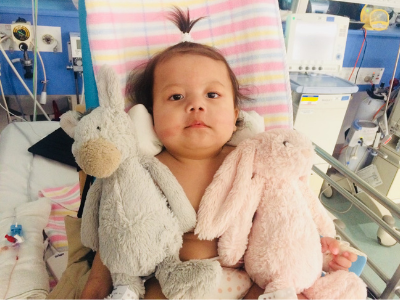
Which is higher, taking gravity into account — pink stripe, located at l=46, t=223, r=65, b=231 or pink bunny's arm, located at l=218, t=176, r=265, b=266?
pink bunny's arm, located at l=218, t=176, r=265, b=266

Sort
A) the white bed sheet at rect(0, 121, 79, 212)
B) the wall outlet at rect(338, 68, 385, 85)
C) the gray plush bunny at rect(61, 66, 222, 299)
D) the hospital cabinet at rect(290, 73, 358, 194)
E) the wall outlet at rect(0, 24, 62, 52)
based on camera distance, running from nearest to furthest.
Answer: the gray plush bunny at rect(61, 66, 222, 299) < the white bed sheet at rect(0, 121, 79, 212) < the wall outlet at rect(0, 24, 62, 52) < the hospital cabinet at rect(290, 73, 358, 194) < the wall outlet at rect(338, 68, 385, 85)

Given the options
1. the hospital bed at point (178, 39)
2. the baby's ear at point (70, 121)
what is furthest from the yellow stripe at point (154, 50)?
the baby's ear at point (70, 121)

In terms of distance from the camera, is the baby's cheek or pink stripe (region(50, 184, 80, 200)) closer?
the baby's cheek

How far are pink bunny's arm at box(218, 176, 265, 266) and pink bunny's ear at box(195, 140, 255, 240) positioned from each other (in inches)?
0.6

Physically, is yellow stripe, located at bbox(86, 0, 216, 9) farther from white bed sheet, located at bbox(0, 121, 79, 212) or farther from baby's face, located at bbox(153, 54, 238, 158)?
white bed sheet, located at bbox(0, 121, 79, 212)

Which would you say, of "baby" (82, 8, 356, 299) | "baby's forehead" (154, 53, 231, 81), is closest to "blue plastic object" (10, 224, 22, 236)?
"baby" (82, 8, 356, 299)

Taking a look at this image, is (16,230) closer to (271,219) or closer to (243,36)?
(271,219)

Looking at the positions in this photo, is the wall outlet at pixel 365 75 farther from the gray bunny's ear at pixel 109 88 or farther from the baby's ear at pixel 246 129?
the gray bunny's ear at pixel 109 88

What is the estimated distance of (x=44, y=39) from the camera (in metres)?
1.51

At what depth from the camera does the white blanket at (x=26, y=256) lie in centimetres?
87

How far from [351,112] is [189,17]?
82.9 inches

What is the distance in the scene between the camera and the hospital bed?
0.92 metres

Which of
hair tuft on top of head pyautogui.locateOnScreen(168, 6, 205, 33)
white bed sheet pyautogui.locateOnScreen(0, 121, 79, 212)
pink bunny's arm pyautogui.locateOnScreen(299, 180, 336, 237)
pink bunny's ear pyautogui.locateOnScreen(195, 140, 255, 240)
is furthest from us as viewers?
white bed sheet pyautogui.locateOnScreen(0, 121, 79, 212)

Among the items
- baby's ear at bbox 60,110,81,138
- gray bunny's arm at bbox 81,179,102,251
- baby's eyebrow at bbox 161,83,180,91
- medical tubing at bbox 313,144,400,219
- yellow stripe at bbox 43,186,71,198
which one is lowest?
yellow stripe at bbox 43,186,71,198
